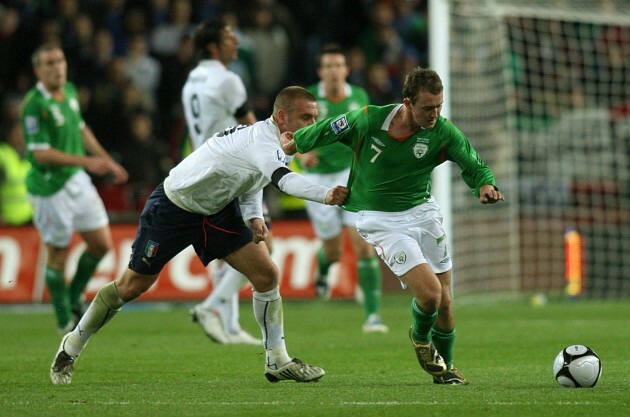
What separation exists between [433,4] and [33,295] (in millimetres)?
6025

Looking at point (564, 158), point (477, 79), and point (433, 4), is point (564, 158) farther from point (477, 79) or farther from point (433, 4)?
point (433, 4)

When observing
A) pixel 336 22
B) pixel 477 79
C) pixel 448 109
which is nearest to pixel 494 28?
pixel 477 79

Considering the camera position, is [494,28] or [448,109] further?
[494,28]

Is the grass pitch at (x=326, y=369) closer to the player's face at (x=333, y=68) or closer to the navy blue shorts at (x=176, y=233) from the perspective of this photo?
the navy blue shorts at (x=176, y=233)

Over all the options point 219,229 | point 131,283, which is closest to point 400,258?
point 219,229

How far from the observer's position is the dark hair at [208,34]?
10445mm

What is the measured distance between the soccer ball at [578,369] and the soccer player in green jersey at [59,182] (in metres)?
5.56

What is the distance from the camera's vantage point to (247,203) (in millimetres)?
7742

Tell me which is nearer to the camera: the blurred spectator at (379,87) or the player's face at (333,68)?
the player's face at (333,68)

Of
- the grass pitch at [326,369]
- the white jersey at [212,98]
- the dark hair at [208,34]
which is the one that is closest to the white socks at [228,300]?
the grass pitch at [326,369]

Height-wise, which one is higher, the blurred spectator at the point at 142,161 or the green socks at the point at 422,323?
the blurred spectator at the point at 142,161

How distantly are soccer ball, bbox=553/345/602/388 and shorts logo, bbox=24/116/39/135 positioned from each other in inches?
243

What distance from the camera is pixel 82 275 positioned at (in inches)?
473

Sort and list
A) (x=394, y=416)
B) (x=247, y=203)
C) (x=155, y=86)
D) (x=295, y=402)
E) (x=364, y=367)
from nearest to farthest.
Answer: (x=394, y=416) < (x=295, y=402) < (x=247, y=203) < (x=364, y=367) < (x=155, y=86)
